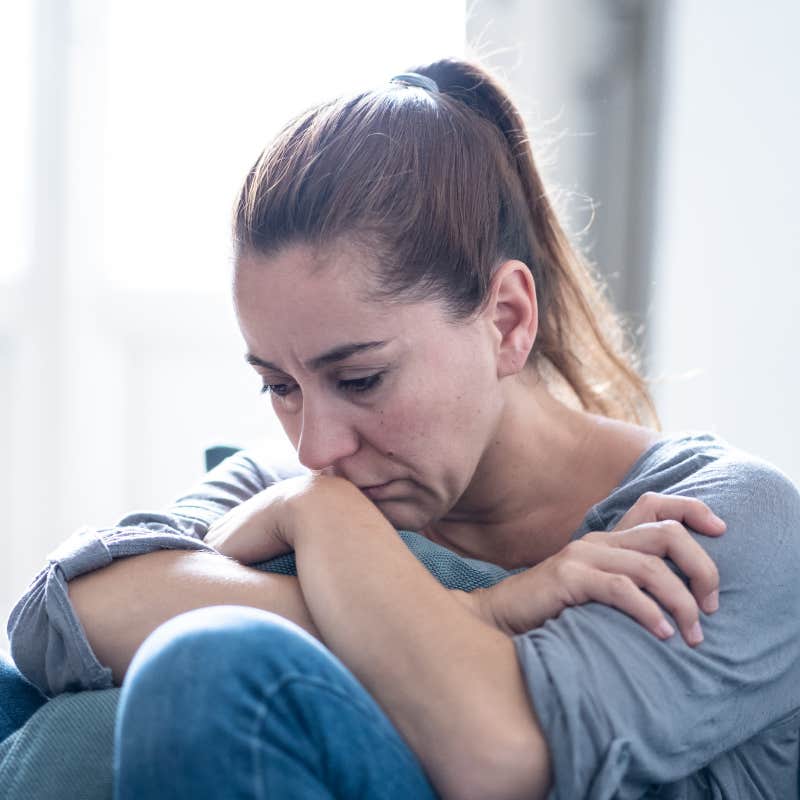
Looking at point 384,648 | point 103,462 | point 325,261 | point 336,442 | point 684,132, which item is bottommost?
point 103,462

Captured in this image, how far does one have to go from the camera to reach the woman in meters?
0.87

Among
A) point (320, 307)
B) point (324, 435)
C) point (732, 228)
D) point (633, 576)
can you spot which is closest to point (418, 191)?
point (320, 307)

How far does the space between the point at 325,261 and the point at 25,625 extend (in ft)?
1.68

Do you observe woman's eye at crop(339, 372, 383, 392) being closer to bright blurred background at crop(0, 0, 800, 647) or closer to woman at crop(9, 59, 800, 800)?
woman at crop(9, 59, 800, 800)

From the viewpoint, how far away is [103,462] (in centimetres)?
309

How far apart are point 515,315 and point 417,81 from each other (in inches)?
13.4

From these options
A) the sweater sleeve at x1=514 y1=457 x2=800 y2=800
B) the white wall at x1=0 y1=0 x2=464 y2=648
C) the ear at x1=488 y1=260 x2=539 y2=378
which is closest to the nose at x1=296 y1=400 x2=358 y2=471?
the ear at x1=488 y1=260 x2=539 y2=378

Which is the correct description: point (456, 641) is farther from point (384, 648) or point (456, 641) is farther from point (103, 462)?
point (103, 462)

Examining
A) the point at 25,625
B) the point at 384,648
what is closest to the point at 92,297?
the point at 25,625

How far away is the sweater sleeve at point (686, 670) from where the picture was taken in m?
0.92

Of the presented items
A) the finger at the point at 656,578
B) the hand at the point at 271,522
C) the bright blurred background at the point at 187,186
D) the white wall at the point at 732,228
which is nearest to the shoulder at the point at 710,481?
the finger at the point at 656,578

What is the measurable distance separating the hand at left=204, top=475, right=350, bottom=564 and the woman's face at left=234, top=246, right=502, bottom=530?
0.12 feet

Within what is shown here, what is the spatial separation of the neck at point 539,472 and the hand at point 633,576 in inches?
12.0

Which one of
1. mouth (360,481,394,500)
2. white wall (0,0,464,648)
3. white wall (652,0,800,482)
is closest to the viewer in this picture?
mouth (360,481,394,500)
